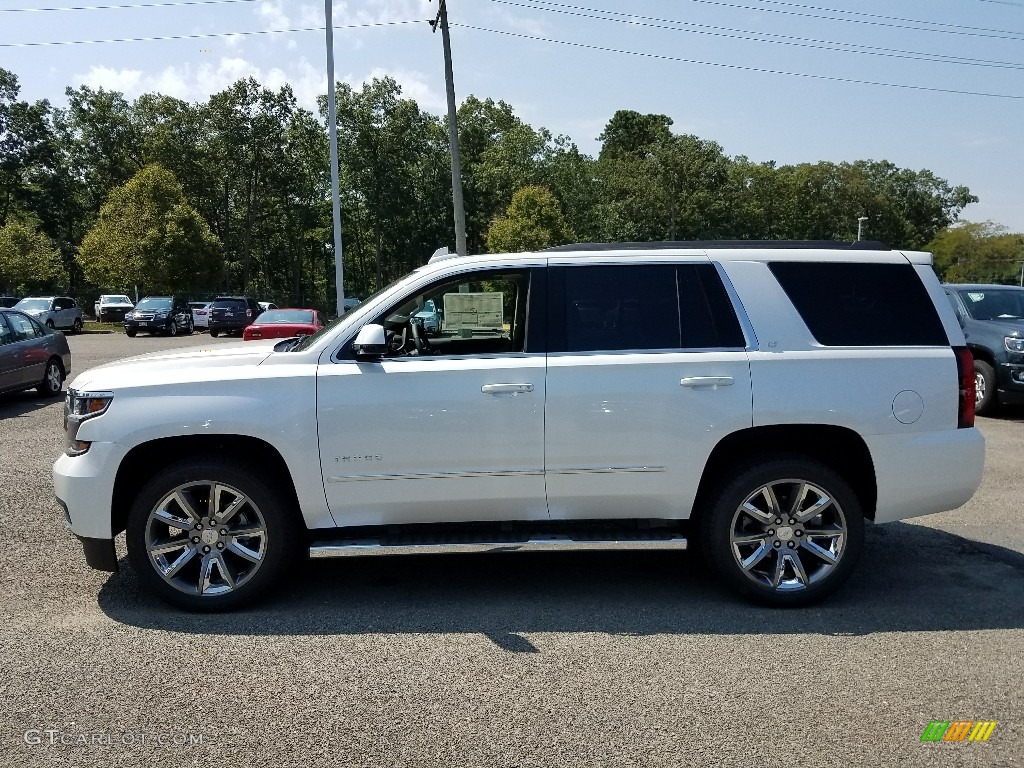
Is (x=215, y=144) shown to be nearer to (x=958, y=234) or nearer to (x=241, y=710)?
(x=241, y=710)

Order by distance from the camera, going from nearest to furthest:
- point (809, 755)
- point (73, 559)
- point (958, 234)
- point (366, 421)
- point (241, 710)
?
point (809, 755), point (241, 710), point (366, 421), point (73, 559), point (958, 234)

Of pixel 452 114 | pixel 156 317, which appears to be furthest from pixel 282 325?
pixel 156 317

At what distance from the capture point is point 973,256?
314 ft

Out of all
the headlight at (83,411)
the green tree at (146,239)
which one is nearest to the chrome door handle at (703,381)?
the headlight at (83,411)

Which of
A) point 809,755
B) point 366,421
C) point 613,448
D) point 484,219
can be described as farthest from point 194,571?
point 484,219

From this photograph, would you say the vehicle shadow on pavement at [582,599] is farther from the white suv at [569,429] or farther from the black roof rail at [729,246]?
the black roof rail at [729,246]

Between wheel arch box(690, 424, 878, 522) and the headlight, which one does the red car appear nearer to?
the headlight

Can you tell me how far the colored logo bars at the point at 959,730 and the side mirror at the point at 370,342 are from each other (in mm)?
3127

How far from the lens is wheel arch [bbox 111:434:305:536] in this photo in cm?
471

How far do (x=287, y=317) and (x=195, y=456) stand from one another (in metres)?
14.7

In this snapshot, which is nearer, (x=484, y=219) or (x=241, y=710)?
(x=241, y=710)

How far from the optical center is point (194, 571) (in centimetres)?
479

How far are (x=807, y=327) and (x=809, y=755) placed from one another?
7.97ft

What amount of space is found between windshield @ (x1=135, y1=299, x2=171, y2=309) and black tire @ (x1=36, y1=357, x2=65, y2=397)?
952 inches
